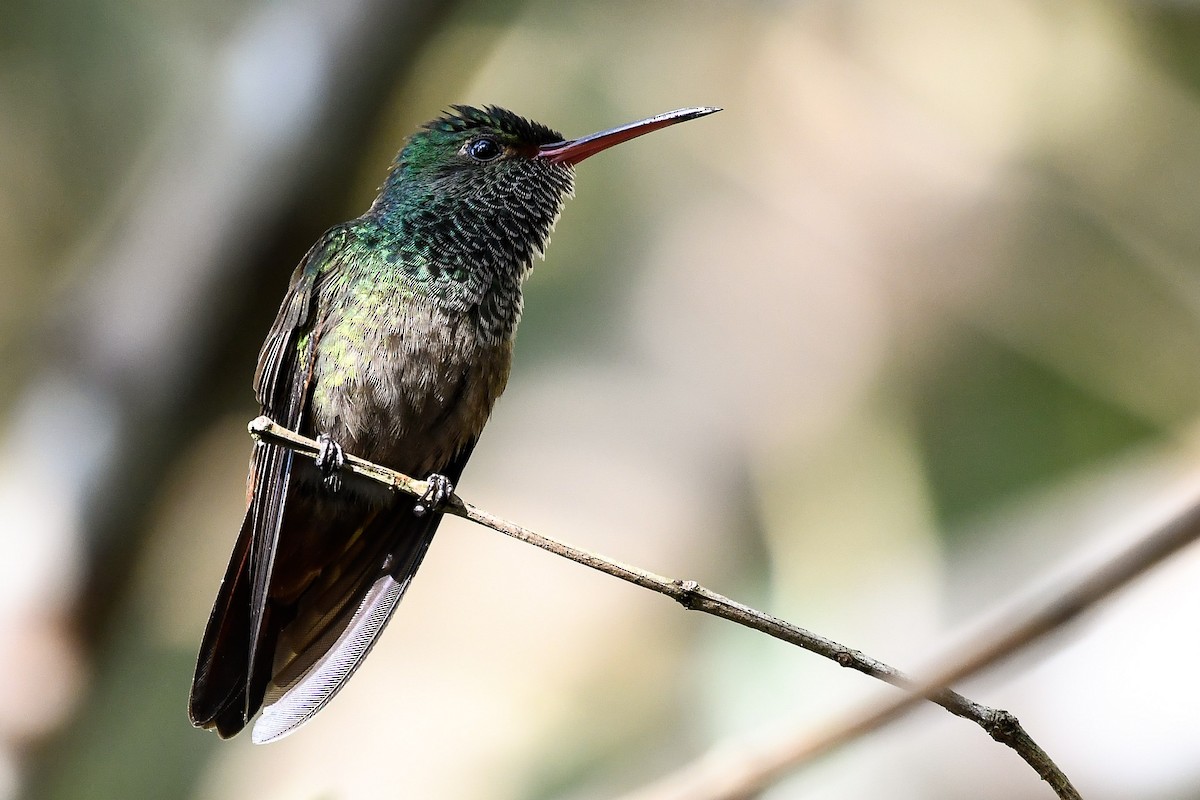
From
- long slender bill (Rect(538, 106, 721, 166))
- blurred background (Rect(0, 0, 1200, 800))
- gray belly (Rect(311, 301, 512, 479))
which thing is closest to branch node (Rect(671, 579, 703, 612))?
long slender bill (Rect(538, 106, 721, 166))

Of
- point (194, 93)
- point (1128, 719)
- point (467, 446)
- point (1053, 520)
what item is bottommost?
point (467, 446)

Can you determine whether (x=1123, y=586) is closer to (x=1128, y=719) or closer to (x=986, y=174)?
(x=1128, y=719)

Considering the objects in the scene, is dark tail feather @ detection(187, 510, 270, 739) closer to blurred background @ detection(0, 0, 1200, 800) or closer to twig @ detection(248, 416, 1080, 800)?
twig @ detection(248, 416, 1080, 800)

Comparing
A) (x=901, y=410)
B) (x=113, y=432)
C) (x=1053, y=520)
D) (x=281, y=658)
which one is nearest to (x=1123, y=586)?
(x=281, y=658)

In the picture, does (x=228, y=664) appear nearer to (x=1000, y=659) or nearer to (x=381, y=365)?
(x=381, y=365)

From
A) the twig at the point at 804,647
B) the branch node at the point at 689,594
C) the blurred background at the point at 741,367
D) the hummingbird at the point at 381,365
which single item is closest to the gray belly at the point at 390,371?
the hummingbird at the point at 381,365

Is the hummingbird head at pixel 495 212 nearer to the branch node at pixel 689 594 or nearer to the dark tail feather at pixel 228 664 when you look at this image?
the dark tail feather at pixel 228 664
